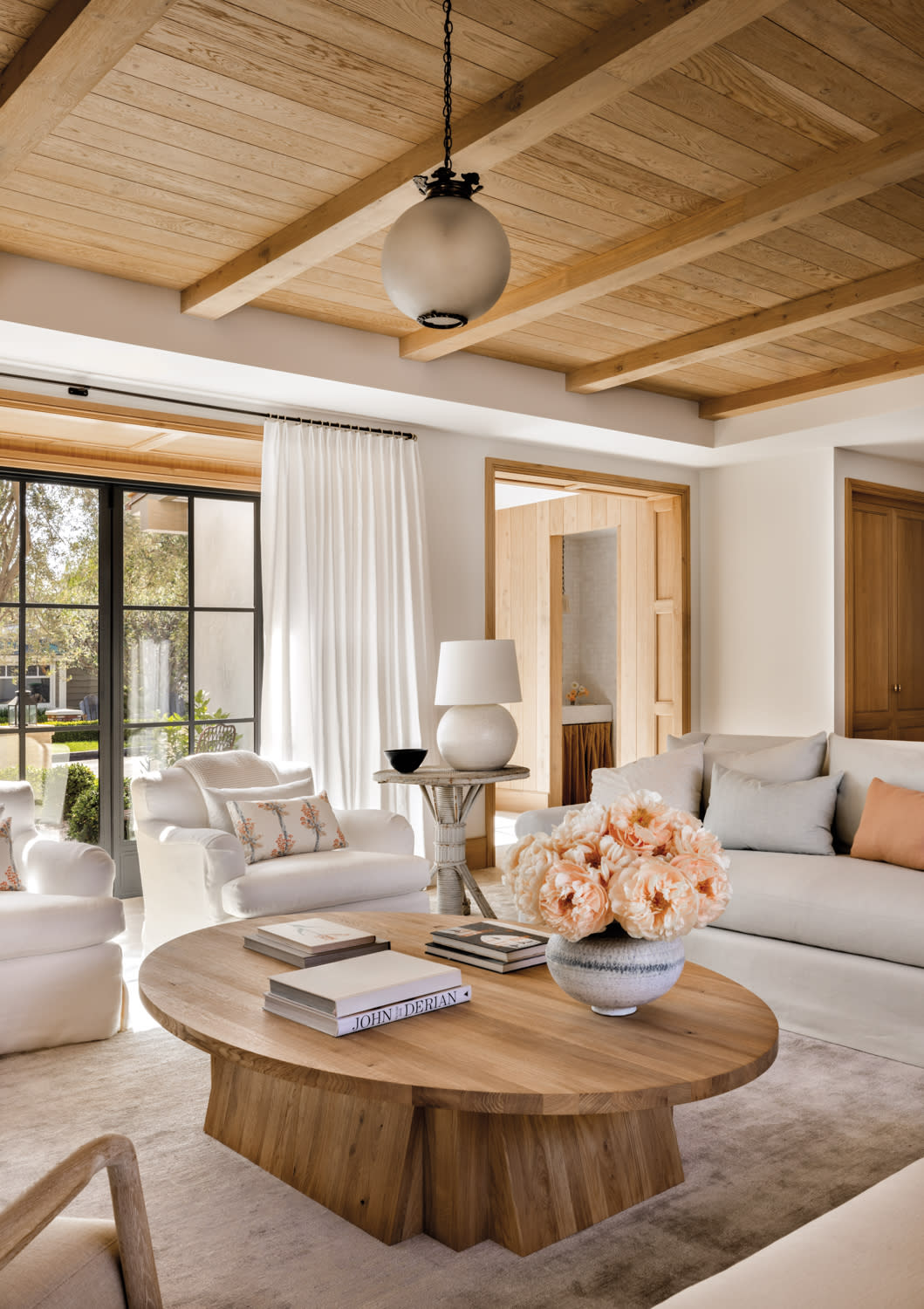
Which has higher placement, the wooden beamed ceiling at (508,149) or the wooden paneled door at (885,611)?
the wooden beamed ceiling at (508,149)

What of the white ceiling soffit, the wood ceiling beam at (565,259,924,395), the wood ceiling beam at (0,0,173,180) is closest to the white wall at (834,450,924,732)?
the white ceiling soffit

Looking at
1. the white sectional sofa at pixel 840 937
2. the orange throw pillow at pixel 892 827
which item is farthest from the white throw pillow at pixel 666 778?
the orange throw pillow at pixel 892 827

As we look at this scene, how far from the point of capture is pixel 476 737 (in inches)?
184

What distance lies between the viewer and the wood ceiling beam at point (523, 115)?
7.48 feet

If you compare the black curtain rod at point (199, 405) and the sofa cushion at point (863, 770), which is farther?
the black curtain rod at point (199, 405)

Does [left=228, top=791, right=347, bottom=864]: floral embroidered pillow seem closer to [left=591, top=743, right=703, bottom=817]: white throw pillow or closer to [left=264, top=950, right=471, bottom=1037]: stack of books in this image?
[left=591, top=743, right=703, bottom=817]: white throw pillow

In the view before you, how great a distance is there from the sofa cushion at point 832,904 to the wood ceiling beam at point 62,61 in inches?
108

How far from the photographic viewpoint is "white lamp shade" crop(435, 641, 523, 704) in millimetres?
4645

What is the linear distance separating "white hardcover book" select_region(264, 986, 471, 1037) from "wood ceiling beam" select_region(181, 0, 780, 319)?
6.94 ft

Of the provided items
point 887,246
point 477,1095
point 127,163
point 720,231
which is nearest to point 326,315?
point 127,163

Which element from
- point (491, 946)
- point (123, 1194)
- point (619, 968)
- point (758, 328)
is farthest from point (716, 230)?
point (123, 1194)

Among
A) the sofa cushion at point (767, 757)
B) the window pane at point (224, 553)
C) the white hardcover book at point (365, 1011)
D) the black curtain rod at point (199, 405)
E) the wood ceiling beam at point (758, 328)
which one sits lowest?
the white hardcover book at point (365, 1011)

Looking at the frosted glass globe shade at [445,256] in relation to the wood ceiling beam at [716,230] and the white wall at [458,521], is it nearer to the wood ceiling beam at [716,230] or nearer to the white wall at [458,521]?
the wood ceiling beam at [716,230]

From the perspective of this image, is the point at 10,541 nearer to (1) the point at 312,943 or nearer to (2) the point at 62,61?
(2) the point at 62,61
